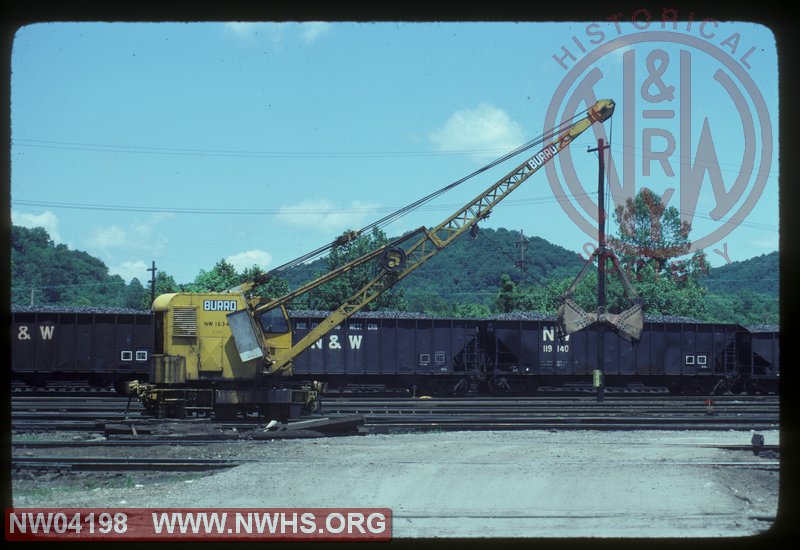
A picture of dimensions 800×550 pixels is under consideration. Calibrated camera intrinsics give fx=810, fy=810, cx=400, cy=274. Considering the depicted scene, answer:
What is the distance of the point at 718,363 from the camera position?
3344 cm

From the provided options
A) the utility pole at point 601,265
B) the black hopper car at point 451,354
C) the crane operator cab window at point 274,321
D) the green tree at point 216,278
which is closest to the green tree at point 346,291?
the green tree at point 216,278

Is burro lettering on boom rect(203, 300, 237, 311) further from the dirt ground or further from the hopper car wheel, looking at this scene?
the hopper car wheel

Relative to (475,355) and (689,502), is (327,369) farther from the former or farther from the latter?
(689,502)

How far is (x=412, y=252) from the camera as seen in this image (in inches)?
830

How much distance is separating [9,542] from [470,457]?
8237 mm

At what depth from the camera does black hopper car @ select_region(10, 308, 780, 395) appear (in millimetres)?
29312

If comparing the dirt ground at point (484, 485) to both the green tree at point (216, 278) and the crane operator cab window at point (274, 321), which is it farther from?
the green tree at point (216, 278)

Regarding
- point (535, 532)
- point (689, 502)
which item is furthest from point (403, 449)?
point (535, 532)

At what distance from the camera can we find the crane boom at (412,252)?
59.0ft

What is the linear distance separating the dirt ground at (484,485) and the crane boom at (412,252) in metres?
3.46

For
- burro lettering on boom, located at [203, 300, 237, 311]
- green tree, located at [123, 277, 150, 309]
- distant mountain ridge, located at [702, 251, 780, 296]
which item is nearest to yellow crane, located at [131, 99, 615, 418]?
burro lettering on boom, located at [203, 300, 237, 311]

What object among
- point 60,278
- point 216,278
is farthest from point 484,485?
point 60,278

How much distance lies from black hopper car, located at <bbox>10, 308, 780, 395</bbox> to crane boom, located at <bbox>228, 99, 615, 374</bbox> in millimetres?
8828

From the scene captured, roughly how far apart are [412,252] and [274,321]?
4.54 metres
